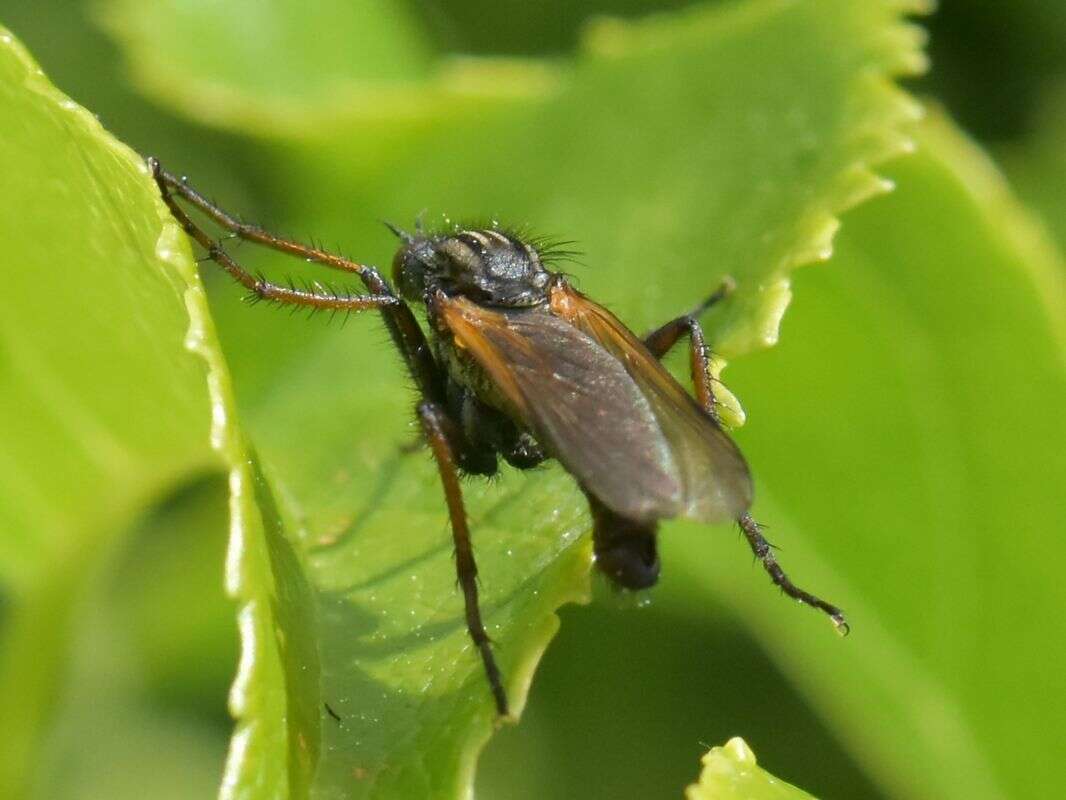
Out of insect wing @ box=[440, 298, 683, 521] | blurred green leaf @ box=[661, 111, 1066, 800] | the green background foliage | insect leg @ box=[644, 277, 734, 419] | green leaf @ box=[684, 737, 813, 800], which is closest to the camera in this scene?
green leaf @ box=[684, 737, 813, 800]

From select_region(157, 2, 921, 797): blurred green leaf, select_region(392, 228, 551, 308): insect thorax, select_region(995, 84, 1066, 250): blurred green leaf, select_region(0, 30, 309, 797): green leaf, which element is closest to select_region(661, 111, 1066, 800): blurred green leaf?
select_region(157, 2, 921, 797): blurred green leaf

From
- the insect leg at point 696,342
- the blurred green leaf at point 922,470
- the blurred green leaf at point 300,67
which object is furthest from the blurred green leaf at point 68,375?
the blurred green leaf at point 922,470

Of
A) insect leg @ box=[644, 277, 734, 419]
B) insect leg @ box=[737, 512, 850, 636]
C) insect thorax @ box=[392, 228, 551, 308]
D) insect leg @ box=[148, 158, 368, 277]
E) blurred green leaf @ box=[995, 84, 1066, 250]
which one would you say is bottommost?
blurred green leaf @ box=[995, 84, 1066, 250]

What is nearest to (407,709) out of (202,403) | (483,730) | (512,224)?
(483,730)

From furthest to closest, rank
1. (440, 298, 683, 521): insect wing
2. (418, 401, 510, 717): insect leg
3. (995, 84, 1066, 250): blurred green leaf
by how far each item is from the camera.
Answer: (995, 84, 1066, 250): blurred green leaf → (440, 298, 683, 521): insect wing → (418, 401, 510, 717): insect leg

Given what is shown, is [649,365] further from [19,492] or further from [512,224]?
[19,492]

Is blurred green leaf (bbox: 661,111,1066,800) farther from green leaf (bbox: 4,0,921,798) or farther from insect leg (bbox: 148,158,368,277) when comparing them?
insect leg (bbox: 148,158,368,277)

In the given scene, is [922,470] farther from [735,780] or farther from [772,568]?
[735,780]

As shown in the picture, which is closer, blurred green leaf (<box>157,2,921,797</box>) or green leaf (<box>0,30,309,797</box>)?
green leaf (<box>0,30,309,797</box>)
